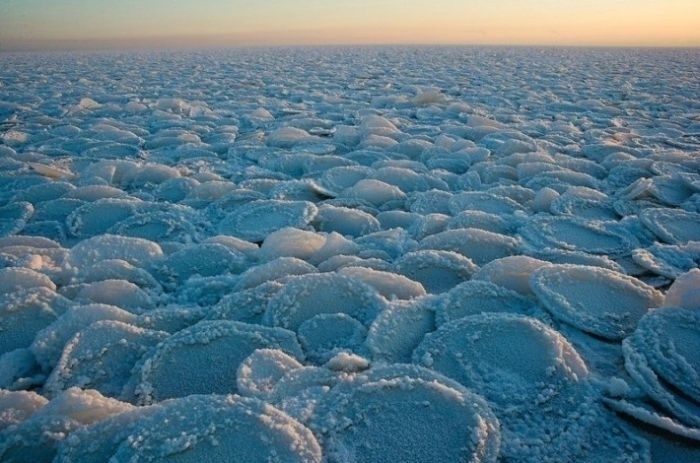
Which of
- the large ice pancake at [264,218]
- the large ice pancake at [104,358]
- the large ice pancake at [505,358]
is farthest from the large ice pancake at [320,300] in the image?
the large ice pancake at [264,218]

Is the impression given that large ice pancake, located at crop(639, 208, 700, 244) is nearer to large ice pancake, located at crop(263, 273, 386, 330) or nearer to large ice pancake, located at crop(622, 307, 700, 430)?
large ice pancake, located at crop(622, 307, 700, 430)

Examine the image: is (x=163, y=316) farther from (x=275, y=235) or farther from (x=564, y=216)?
(x=564, y=216)

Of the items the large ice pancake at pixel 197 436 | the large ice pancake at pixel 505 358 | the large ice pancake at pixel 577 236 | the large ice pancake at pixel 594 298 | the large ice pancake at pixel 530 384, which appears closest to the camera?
the large ice pancake at pixel 197 436

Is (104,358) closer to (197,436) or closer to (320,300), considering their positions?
(197,436)

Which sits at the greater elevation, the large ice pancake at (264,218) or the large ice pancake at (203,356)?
the large ice pancake at (264,218)

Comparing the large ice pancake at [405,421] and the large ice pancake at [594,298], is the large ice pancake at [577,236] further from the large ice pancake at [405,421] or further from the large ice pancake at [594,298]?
the large ice pancake at [405,421]

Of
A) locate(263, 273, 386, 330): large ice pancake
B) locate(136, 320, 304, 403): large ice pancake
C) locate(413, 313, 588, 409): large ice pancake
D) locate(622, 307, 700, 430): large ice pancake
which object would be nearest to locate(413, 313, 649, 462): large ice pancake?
locate(413, 313, 588, 409): large ice pancake

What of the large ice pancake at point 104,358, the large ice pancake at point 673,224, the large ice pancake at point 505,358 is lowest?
the large ice pancake at point 104,358
